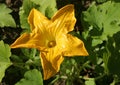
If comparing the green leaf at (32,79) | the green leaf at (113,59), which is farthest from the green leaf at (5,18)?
the green leaf at (113,59)

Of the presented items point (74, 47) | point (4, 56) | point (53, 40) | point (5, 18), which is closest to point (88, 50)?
point (53, 40)

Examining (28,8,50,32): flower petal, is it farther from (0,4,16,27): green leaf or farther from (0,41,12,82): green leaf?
(0,4,16,27): green leaf

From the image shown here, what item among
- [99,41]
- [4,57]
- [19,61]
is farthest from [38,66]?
[99,41]

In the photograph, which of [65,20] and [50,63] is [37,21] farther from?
[50,63]

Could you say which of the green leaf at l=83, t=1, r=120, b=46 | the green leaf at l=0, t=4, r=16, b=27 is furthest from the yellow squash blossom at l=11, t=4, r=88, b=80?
the green leaf at l=0, t=4, r=16, b=27

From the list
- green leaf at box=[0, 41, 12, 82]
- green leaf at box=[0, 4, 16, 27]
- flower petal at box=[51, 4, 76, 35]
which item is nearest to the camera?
flower petal at box=[51, 4, 76, 35]
